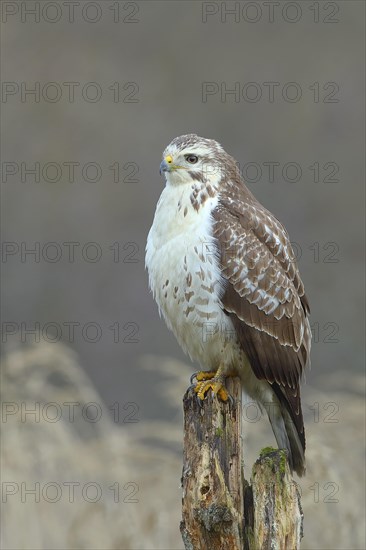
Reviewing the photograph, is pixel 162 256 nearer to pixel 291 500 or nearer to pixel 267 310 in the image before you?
pixel 267 310

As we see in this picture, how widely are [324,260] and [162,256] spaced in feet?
20.2

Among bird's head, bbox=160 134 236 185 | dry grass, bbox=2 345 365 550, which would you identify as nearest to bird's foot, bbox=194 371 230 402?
dry grass, bbox=2 345 365 550

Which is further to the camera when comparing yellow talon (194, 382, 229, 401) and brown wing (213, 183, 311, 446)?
brown wing (213, 183, 311, 446)

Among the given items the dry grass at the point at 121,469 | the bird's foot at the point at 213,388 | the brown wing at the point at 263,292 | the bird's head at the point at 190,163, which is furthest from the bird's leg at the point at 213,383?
the bird's head at the point at 190,163

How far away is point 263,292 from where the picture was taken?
18.8 ft

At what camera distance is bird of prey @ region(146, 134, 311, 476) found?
5.62m

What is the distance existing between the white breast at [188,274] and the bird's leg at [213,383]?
75mm

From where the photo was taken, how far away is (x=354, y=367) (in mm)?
10195

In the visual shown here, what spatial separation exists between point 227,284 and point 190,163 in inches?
28.0

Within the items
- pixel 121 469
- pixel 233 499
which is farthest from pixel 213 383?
pixel 121 469

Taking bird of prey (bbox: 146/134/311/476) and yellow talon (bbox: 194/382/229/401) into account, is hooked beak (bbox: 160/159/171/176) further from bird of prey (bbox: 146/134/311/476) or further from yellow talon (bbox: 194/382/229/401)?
yellow talon (bbox: 194/382/229/401)

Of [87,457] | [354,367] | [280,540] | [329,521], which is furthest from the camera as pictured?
[354,367]

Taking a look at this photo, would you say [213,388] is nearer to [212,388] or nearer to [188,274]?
[212,388]

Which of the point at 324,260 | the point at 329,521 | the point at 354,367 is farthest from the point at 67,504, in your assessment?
the point at 324,260
